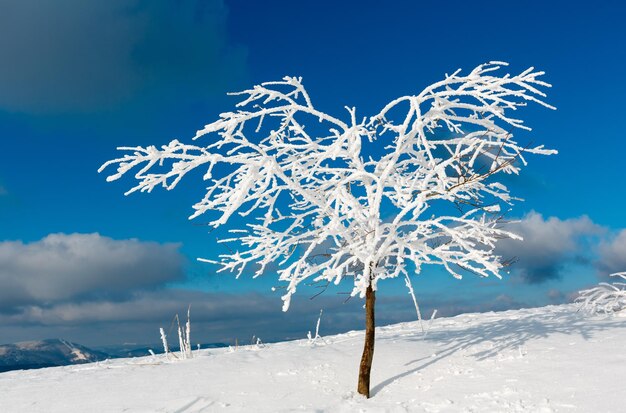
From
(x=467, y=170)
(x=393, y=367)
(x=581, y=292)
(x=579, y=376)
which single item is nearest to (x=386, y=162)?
(x=467, y=170)

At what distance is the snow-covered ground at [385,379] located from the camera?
747 centimetres

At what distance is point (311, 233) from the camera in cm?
833

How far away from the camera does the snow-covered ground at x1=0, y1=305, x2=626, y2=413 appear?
7469 mm

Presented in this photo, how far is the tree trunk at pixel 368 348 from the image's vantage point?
8.23 meters

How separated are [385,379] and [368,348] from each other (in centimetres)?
61

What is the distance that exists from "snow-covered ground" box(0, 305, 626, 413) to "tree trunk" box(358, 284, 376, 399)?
0.55 feet

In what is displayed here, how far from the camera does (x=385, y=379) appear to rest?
8734mm

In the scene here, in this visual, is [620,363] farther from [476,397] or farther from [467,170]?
[467,170]

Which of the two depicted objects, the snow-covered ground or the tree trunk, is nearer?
the snow-covered ground

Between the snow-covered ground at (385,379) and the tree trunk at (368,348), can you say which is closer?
the snow-covered ground at (385,379)

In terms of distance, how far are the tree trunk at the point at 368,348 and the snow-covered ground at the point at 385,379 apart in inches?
6.6

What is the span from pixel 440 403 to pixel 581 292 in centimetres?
786

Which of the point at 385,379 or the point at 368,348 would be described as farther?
the point at 385,379

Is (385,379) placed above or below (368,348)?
below
